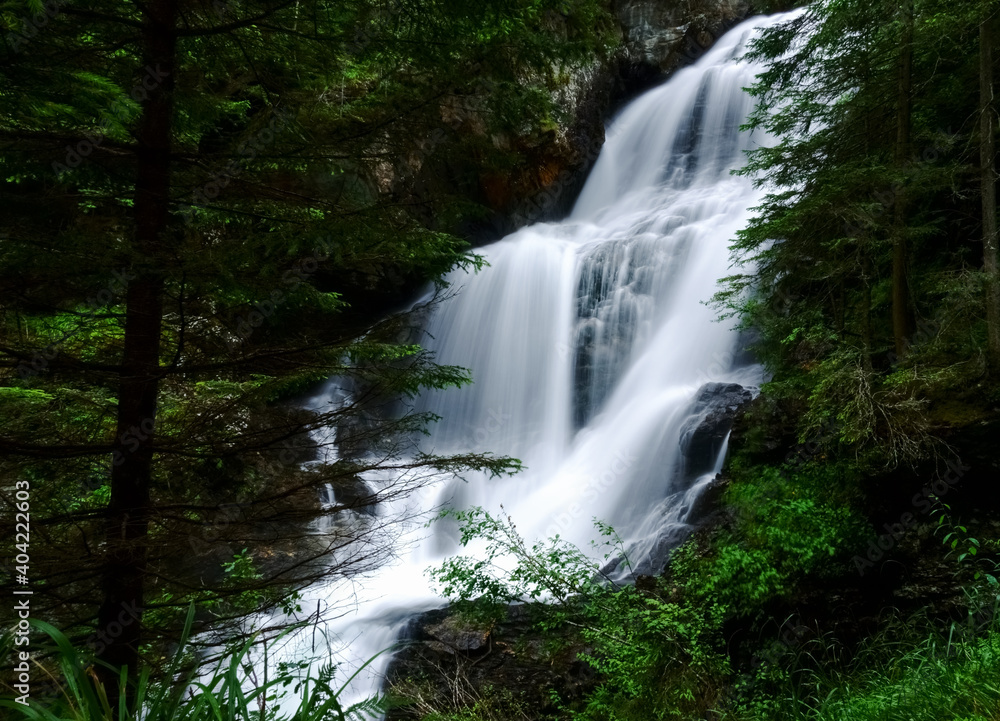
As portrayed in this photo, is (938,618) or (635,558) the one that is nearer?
(938,618)

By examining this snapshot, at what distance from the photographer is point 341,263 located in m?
3.37

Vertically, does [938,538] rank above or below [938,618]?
above

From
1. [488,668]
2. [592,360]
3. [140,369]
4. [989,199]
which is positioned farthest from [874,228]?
[592,360]

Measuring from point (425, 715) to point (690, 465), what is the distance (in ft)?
16.1

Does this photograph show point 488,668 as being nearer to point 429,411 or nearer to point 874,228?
point 429,411

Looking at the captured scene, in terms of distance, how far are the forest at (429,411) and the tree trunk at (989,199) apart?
3 cm

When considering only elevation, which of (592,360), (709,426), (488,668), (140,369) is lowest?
(488,668)

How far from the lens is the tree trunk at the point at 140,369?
266 cm

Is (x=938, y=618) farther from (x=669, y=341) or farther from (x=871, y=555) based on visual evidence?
(x=669, y=341)

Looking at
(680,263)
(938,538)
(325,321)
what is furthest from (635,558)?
(680,263)

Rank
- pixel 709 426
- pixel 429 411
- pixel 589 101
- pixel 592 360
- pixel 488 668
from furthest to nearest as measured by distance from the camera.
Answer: pixel 589 101, pixel 592 360, pixel 709 426, pixel 488 668, pixel 429 411

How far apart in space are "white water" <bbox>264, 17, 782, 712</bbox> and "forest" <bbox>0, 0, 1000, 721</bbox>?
13 centimetres

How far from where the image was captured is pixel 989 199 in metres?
5.28

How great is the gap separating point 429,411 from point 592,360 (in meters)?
8.06
